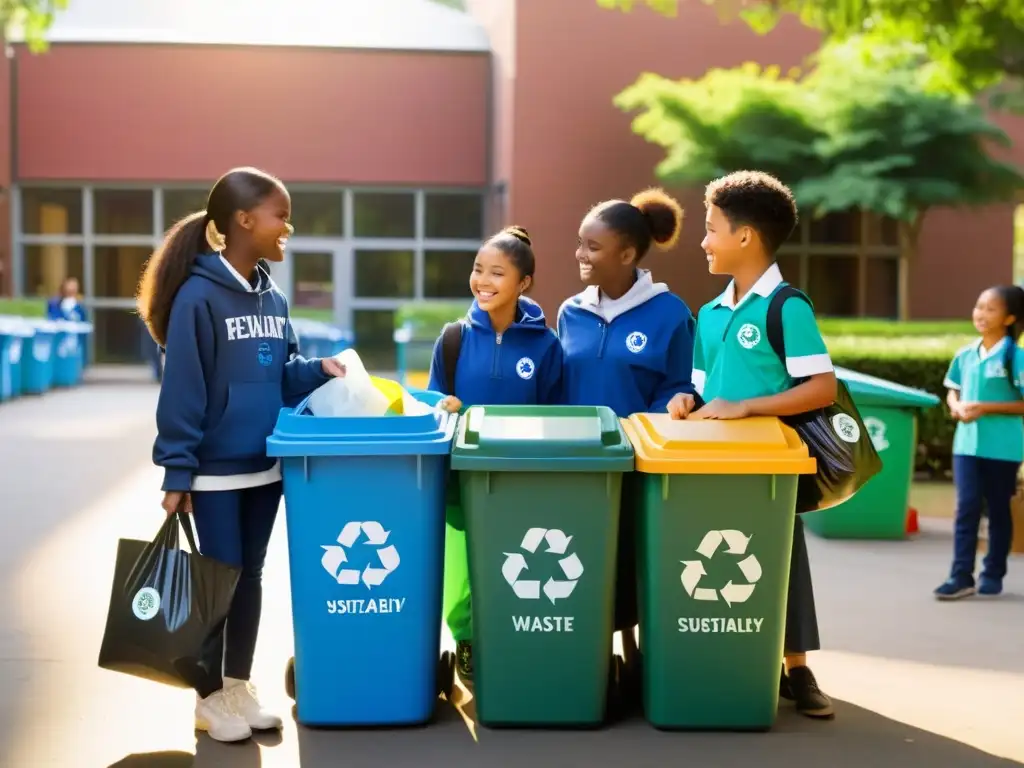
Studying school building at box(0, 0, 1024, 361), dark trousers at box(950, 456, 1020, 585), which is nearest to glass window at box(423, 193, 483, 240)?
school building at box(0, 0, 1024, 361)

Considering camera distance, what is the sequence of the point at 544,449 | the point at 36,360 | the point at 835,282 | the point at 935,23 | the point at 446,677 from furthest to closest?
the point at 835,282
the point at 36,360
the point at 935,23
the point at 446,677
the point at 544,449

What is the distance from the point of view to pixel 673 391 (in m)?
4.62

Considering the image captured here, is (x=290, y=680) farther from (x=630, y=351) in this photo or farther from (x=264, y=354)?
(x=630, y=351)

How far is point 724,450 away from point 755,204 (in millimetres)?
829

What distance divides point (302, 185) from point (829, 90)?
9336 millimetres

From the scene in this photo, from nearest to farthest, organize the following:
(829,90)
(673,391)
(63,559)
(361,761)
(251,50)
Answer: (361,761) → (673,391) → (63,559) → (829,90) → (251,50)

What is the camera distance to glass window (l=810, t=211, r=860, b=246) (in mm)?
22609

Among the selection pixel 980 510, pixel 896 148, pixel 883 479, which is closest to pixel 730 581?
pixel 980 510

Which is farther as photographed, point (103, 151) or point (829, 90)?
point (103, 151)

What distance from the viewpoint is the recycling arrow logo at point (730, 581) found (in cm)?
396

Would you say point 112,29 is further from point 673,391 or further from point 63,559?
point 673,391

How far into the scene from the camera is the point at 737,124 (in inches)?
733

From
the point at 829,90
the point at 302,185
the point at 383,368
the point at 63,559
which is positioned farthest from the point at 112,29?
the point at 63,559

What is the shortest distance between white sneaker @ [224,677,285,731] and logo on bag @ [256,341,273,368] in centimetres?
98
